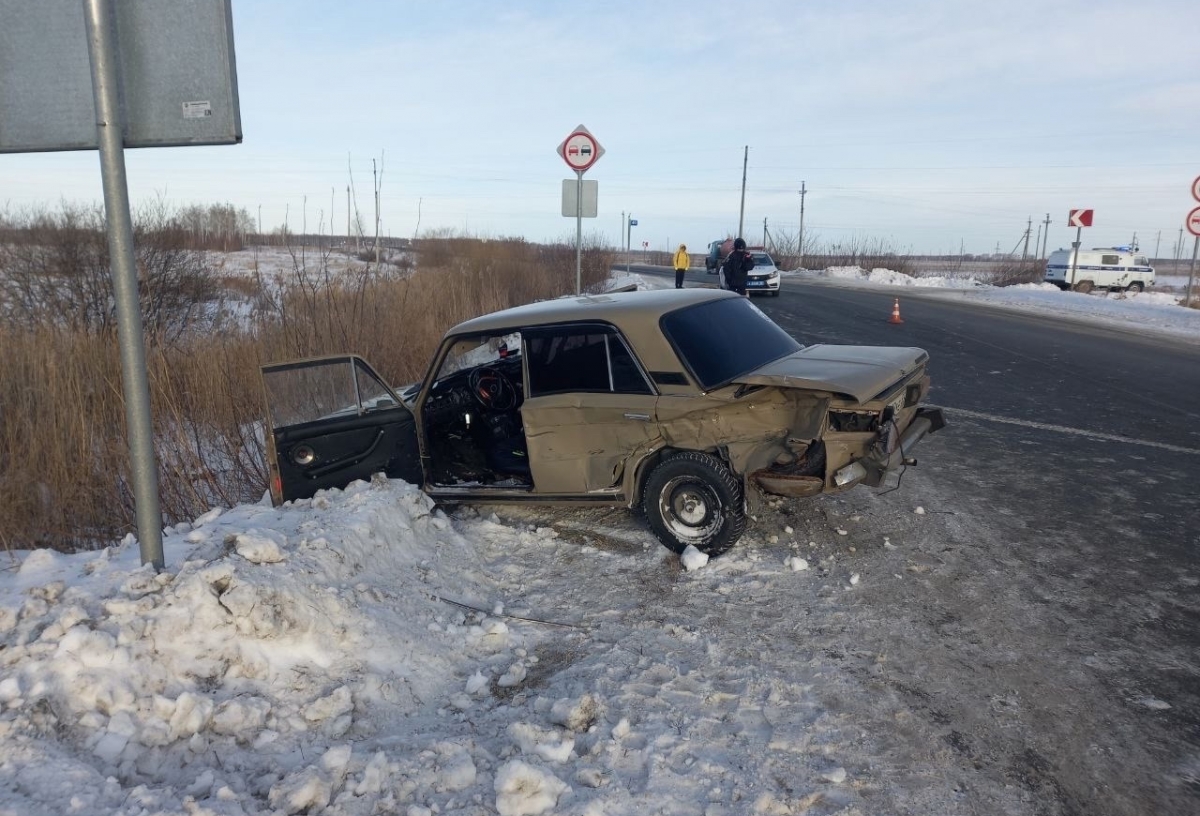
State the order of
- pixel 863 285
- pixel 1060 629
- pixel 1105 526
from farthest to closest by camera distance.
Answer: pixel 863 285 → pixel 1105 526 → pixel 1060 629

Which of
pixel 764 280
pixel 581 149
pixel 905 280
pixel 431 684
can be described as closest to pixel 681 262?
pixel 764 280

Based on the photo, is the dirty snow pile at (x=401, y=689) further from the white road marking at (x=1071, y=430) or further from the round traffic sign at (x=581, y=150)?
the round traffic sign at (x=581, y=150)

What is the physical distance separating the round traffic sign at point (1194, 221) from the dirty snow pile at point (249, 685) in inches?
866

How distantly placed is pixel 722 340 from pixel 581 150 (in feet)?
22.9

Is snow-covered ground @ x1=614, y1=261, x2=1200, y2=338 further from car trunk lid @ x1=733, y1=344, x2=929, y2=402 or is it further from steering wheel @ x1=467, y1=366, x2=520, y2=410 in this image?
steering wheel @ x1=467, y1=366, x2=520, y2=410

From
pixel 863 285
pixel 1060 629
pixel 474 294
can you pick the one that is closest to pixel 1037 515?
pixel 1060 629

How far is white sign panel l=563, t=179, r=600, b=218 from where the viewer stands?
12258 millimetres

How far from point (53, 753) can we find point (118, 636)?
53 centimetres

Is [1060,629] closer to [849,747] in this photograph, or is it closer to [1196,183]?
[849,747]

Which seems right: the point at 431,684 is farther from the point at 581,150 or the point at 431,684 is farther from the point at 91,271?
the point at 91,271

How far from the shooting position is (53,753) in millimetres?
2607

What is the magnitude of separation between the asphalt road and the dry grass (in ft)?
16.1

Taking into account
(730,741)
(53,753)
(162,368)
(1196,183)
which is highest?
(1196,183)

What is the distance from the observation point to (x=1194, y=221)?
19.3m
